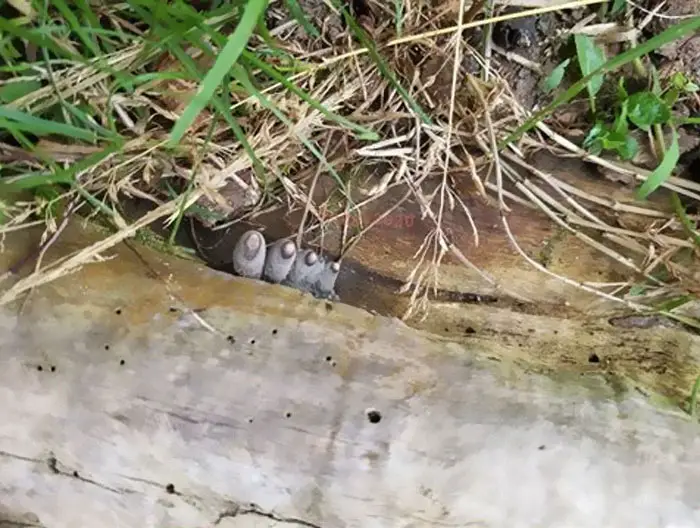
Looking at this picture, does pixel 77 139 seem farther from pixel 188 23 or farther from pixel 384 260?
pixel 384 260

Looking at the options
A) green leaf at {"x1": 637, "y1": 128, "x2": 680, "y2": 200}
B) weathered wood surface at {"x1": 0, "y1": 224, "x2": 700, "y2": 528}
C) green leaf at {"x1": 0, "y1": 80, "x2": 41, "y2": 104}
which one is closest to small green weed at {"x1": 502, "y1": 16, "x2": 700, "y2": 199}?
green leaf at {"x1": 637, "y1": 128, "x2": 680, "y2": 200}

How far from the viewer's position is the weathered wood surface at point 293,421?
4.17ft

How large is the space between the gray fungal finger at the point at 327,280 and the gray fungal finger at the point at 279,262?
0.21ft

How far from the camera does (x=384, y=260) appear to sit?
158cm

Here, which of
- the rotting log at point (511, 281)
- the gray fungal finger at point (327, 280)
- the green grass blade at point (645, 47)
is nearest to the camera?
the green grass blade at point (645, 47)

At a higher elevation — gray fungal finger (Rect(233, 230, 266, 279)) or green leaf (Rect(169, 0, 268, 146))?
green leaf (Rect(169, 0, 268, 146))

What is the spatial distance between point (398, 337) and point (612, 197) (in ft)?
1.64

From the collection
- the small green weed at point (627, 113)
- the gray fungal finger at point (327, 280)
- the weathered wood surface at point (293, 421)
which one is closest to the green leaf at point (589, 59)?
the small green weed at point (627, 113)

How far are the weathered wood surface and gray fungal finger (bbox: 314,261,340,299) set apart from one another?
0.39 ft

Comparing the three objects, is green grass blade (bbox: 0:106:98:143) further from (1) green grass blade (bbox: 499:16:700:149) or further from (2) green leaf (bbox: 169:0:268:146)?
(1) green grass blade (bbox: 499:16:700:149)

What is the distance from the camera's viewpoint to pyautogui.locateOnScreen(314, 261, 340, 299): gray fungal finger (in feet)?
5.09

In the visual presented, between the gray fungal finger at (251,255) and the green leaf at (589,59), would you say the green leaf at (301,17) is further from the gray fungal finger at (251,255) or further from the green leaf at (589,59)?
the green leaf at (589,59)

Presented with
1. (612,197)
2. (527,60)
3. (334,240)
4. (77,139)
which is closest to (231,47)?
(77,139)

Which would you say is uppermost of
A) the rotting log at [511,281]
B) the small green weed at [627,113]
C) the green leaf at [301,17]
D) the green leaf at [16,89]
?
the green leaf at [301,17]
